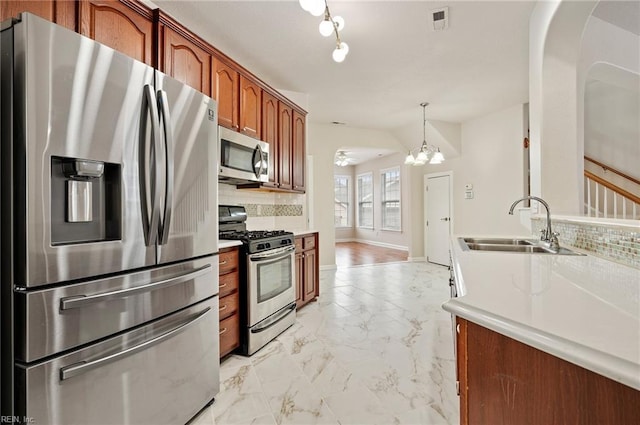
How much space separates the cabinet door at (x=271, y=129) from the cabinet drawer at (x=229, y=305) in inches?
50.9

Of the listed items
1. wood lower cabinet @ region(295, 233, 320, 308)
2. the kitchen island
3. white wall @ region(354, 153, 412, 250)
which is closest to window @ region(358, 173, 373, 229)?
white wall @ region(354, 153, 412, 250)

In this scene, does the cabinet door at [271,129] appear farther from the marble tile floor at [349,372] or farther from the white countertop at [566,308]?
the white countertop at [566,308]

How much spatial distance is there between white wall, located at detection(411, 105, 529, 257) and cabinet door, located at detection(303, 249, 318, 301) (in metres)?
3.22

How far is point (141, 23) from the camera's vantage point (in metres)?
1.98

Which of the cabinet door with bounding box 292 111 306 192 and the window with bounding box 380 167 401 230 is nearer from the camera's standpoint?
the cabinet door with bounding box 292 111 306 192

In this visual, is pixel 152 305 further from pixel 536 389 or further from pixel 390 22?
pixel 390 22

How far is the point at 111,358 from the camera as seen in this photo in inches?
48.4

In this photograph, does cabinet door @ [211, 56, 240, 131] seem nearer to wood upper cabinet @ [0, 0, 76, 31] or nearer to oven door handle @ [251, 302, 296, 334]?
wood upper cabinet @ [0, 0, 76, 31]

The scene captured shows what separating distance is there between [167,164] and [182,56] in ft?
4.02

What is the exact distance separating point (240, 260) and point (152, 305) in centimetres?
100

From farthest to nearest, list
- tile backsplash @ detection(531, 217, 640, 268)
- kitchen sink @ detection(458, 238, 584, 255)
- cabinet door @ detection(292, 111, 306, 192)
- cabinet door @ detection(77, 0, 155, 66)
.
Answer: cabinet door @ detection(292, 111, 306, 192), kitchen sink @ detection(458, 238, 584, 255), cabinet door @ detection(77, 0, 155, 66), tile backsplash @ detection(531, 217, 640, 268)

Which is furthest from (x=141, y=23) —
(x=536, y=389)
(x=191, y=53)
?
(x=536, y=389)

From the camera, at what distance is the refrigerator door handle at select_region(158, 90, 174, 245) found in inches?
56.8

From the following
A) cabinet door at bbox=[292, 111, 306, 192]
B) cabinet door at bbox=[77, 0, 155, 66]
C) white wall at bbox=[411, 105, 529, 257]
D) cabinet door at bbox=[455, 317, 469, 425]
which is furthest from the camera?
white wall at bbox=[411, 105, 529, 257]
